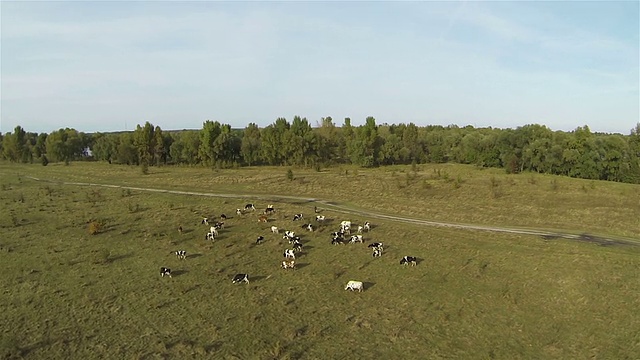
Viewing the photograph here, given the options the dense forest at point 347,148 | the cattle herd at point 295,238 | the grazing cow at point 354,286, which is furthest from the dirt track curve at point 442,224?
the dense forest at point 347,148

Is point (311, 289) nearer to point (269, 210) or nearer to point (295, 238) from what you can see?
point (295, 238)

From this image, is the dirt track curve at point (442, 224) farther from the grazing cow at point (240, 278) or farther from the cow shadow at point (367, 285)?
the grazing cow at point (240, 278)

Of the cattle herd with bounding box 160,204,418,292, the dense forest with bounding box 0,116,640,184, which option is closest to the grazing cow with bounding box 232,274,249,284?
the cattle herd with bounding box 160,204,418,292

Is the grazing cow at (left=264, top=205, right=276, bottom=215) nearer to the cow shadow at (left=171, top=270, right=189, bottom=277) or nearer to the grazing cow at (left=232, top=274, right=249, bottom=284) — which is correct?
the cow shadow at (left=171, top=270, right=189, bottom=277)

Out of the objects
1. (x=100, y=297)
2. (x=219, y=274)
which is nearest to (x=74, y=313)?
(x=100, y=297)

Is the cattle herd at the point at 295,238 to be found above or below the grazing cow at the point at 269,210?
below
